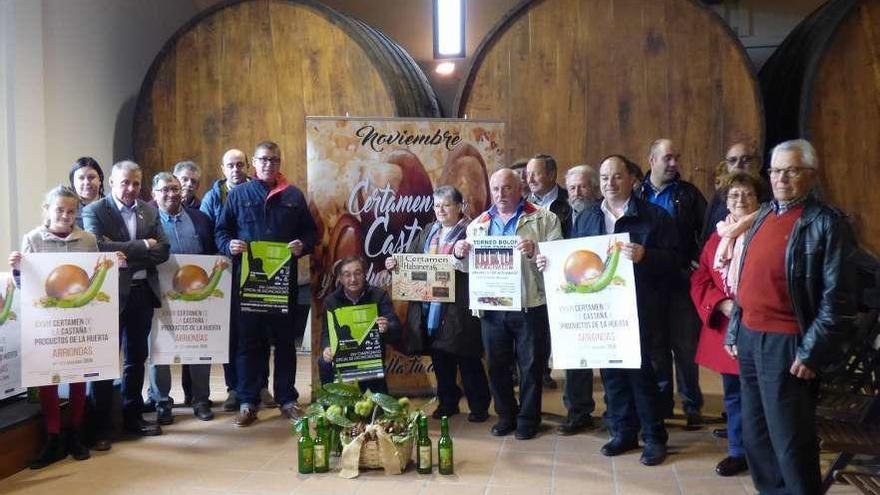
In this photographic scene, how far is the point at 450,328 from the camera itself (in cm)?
409

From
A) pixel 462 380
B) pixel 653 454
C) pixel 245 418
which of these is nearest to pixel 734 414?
pixel 653 454

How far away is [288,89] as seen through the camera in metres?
5.16

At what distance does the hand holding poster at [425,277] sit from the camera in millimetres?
4082

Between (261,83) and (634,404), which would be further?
(261,83)

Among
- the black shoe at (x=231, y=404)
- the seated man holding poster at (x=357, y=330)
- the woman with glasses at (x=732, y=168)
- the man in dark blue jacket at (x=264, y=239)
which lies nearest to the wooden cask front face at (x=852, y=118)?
the woman with glasses at (x=732, y=168)

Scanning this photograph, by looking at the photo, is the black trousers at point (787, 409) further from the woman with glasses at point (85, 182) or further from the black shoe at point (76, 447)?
the woman with glasses at point (85, 182)

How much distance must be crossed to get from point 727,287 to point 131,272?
279cm

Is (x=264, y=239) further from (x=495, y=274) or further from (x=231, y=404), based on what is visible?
(x=495, y=274)

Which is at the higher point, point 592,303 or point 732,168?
point 732,168

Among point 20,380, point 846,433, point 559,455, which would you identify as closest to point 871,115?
point 846,433

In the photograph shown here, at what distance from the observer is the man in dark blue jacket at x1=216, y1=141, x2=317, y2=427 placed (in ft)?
13.8

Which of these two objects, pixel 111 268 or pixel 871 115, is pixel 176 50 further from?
pixel 871 115

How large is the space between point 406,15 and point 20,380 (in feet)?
15.3

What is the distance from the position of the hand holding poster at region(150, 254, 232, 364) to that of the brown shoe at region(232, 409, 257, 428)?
12.3 inches
